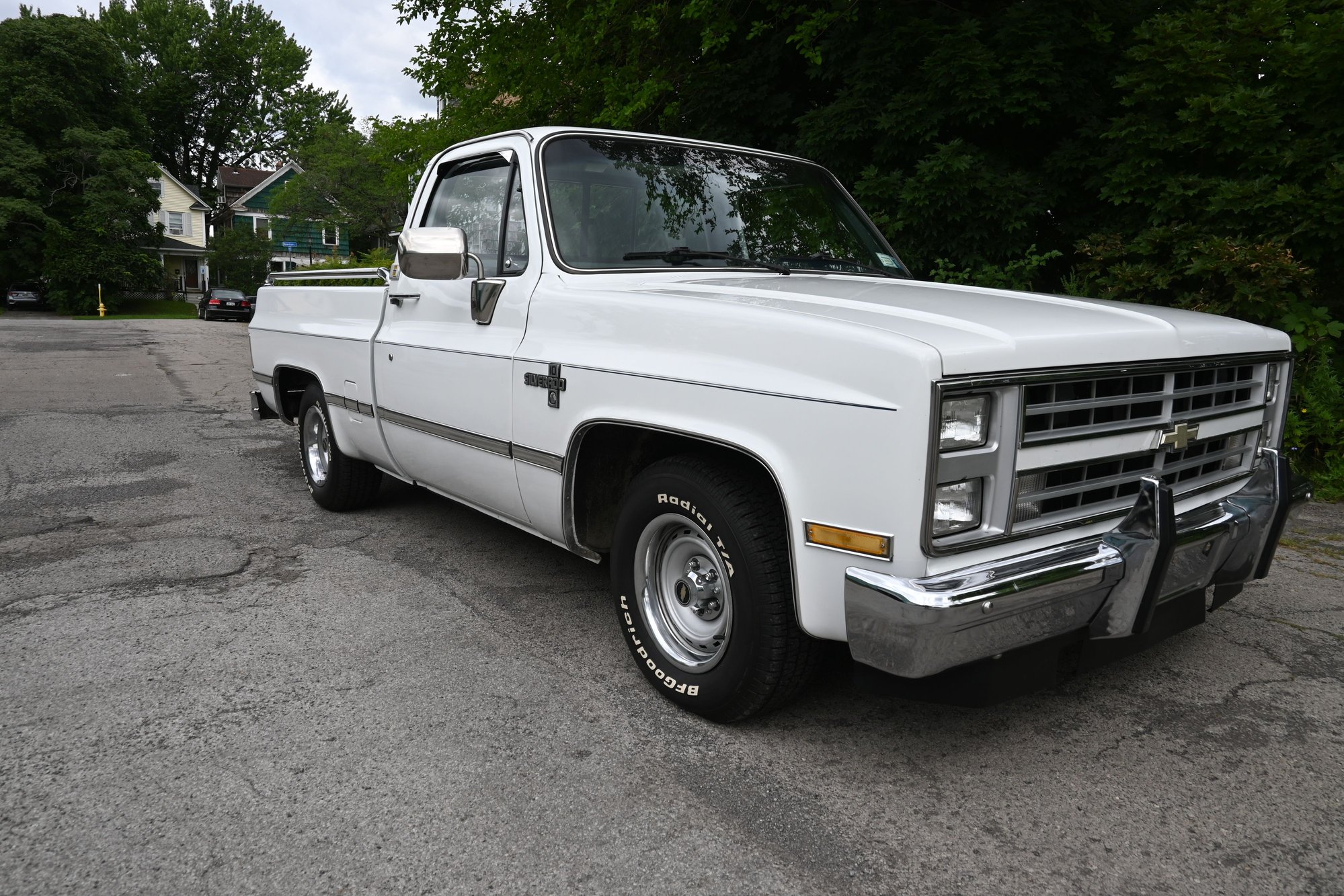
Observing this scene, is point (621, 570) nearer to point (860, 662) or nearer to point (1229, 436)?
point (860, 662)

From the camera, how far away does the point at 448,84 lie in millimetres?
11695

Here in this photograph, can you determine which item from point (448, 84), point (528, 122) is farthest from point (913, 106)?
point (448, 84)

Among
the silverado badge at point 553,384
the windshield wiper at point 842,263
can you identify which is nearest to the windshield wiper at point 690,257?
the windshield wiper at point 842,263

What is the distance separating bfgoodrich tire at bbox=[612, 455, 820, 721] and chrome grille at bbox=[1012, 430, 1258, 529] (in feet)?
2.21

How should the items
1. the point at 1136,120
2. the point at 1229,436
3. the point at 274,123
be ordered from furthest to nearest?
the point at 274,123 < the point at 1136,120 < the point at 1229,436

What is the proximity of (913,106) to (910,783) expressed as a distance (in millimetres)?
7023

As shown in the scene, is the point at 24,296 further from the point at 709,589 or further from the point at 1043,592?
the point at 1043,592

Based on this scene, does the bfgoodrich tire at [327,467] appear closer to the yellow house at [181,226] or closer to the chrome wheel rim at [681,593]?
the chrome wheel rim at [681,593]

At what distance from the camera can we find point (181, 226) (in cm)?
5672

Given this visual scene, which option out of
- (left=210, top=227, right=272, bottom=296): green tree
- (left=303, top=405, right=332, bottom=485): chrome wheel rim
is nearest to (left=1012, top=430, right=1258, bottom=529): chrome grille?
(left=303, top=405, right=332, bottom=485): chrome wheel rim

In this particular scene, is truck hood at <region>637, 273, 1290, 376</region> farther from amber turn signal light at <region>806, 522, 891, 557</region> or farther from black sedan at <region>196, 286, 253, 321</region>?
black sedan at <region>196, 286, 253, 321</region>

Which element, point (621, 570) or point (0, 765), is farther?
point (621, 570)

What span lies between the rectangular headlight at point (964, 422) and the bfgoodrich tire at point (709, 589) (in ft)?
1.89

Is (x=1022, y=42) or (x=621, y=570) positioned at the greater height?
(x=1022, y=42)
